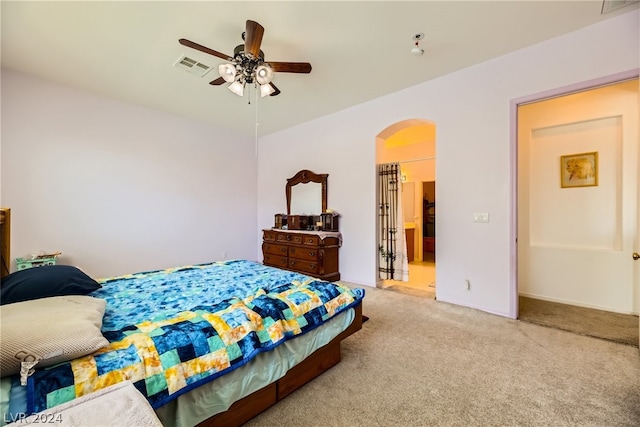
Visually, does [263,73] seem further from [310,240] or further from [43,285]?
[310,240]

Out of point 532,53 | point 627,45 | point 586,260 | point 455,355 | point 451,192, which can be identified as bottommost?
point 455,355

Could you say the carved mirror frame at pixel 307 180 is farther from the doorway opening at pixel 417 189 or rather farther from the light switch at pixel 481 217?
the light switch at pixel 481 217

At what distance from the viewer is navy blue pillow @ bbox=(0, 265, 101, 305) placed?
5.35ft

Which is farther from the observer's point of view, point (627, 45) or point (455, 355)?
point (627, 45)

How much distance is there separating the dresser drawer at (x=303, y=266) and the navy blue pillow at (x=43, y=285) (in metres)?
2.85

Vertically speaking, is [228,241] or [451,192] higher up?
[451,192]

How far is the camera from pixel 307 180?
5.09 meters

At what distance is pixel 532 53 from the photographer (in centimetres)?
283

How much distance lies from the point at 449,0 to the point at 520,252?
337 cm

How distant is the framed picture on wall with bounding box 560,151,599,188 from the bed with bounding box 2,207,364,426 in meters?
3.41

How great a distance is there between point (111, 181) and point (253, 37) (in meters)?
3.40

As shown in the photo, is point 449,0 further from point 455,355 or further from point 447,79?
point 455,355

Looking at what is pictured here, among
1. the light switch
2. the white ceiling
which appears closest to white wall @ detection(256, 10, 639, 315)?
the light switch

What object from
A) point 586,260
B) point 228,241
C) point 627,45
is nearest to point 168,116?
point 228,241
